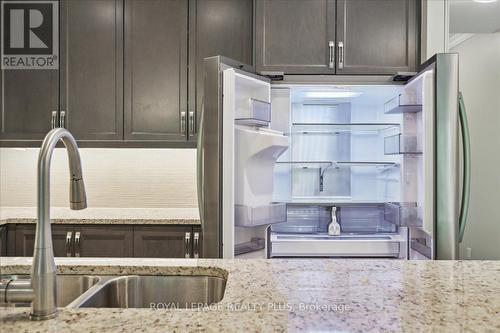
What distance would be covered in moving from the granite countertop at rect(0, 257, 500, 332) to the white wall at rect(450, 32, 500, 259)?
2.76m

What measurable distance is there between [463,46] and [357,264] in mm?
3264

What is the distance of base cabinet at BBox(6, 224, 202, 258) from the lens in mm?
2695

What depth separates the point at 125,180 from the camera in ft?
10.9

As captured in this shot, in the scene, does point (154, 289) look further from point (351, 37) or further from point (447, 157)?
point (351, 37)

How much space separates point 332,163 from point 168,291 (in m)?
1.76

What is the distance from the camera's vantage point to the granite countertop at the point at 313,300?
79 cm

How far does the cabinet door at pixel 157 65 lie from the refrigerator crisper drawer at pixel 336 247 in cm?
106

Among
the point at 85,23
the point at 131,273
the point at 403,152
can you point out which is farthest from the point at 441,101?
the point at 85,23

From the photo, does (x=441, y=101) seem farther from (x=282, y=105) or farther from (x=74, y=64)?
(x=74, y=64)

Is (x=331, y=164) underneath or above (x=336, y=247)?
above

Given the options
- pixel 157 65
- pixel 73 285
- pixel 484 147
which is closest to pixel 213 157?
pixel 73 285

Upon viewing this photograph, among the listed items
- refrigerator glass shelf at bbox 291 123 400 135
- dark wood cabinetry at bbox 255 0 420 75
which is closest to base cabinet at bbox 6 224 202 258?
refrigerator glass shelf at bbox 291 123 400 135

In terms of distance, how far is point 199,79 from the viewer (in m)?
2.94

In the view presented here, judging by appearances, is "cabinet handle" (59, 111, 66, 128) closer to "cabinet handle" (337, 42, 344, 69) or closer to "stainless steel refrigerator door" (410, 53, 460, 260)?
"cabinet handle" (337, 42, 344, 69)
